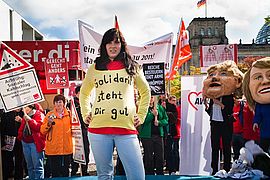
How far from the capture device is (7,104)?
537 centimetres

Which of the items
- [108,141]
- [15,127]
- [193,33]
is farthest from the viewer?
[193,33]

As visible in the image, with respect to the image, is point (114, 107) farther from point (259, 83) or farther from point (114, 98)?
point (259, 83)

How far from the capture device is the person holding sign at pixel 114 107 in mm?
3592

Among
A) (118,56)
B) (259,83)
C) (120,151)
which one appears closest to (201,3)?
(259,83)

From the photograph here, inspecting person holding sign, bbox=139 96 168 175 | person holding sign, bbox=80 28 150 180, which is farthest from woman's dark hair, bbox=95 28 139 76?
person holding sign, bbox=139 96 168 175

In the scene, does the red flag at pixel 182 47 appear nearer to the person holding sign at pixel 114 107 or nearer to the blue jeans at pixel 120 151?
the person holding sign at pixel 114 107

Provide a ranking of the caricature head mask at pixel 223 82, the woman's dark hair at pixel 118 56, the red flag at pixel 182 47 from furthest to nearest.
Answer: the red flag at pixel 182 47
the caricature head mask at pixel 223 82
the woman's dark hair at pixel 118 56

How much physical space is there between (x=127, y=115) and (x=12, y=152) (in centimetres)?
354

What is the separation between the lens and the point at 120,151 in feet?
11.8

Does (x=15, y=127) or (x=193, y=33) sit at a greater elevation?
(x=193, y=33)

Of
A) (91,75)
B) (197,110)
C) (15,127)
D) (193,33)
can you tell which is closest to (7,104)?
(15,127)

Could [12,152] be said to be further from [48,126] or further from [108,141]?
[108,141]

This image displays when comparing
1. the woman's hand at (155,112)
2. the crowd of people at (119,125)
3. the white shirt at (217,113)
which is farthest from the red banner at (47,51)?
the white shirt at (217,113)

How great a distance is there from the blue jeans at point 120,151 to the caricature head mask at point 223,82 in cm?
197
